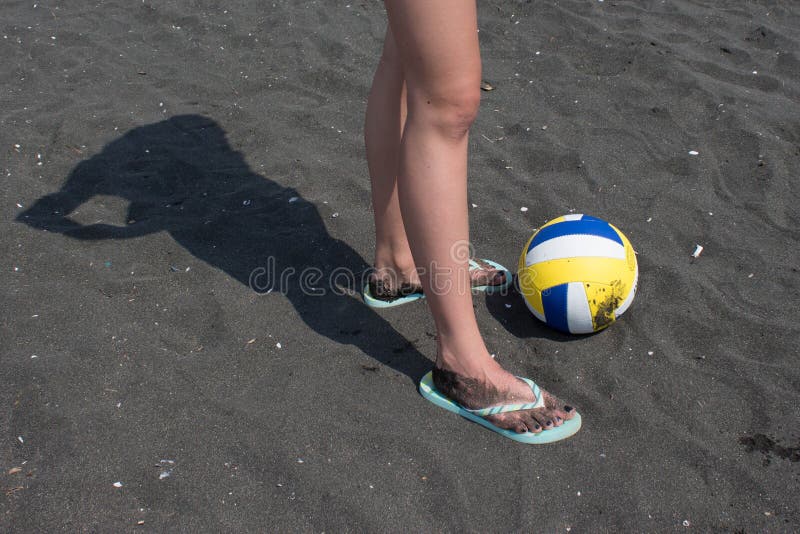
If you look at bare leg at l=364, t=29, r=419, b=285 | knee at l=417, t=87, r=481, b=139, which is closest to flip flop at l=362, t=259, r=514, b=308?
bare leg at l=364, t=29, r=419, b=285

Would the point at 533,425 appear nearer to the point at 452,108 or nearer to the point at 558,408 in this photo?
the point at 558,408

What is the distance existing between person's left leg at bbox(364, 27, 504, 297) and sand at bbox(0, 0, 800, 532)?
17cm

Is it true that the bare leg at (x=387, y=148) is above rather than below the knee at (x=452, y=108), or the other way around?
below

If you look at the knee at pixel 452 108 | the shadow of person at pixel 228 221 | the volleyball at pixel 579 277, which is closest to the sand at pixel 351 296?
the shadow of person at pixel 228 221

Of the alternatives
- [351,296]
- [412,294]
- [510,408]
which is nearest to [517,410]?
[510,408]

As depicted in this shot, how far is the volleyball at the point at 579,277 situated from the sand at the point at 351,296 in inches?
5.7

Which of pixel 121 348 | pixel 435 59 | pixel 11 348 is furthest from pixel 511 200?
pixel 11 348

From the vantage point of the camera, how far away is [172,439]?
2229 mm

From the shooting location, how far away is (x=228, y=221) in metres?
3.31

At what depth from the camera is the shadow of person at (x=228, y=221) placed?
278cm

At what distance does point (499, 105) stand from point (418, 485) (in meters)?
2.78

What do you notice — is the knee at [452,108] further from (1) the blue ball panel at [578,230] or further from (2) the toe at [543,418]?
(2) the toe at [543,418]

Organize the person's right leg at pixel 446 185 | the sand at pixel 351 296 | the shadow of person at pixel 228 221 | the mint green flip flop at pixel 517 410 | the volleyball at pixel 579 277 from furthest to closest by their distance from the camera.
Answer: the shadow of person at pixel 228 221
the volleyball at pixel 579 277
the mint green flip flop at pixel 517 410
the sand at pixel 351 296
the person's right leg at pixel 446 185

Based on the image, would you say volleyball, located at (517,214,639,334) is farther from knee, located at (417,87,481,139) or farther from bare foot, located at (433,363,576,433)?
knee, located at (417,87,481,139)
